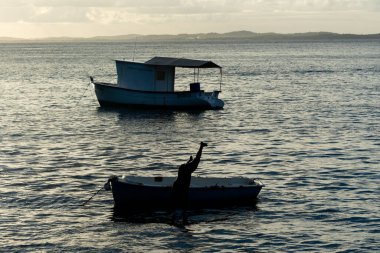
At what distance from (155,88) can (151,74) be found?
52.6 inches

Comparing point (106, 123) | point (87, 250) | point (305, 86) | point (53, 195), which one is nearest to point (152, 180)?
Result: point (53, 195)

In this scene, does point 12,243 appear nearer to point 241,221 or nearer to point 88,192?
point 88,192

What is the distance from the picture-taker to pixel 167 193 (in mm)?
24016

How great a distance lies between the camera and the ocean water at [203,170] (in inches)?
830

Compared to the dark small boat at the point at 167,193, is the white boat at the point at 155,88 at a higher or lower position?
higher

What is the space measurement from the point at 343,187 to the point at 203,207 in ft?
21.4

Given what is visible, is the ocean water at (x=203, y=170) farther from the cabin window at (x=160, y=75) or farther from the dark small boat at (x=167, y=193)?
the cabin window at (x=160, y=75)

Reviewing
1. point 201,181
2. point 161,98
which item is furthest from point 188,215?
point 161,98

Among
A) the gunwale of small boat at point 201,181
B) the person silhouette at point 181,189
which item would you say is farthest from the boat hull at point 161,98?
the person silhouette at point 181,189

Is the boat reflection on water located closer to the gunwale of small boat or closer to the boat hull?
the gunwale of small boat

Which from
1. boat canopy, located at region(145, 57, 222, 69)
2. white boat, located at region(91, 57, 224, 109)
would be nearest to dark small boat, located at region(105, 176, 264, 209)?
boat canopy, located at region(145, 57, 222, 69)

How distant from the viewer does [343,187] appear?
27234mm

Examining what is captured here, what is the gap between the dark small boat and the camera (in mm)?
23953

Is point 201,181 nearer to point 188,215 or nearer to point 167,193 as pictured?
point 167,193
